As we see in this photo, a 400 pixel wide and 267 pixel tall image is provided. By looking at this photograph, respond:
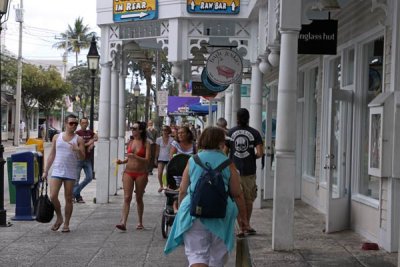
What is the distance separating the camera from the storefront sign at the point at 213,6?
12461 millimetres

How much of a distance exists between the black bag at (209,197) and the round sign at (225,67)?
22.4ft

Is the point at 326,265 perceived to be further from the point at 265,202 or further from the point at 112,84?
the point at 112,84

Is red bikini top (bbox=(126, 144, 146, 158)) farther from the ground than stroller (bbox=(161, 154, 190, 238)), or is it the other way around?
red bikini top (bbox=(126, 144, 146, 158))

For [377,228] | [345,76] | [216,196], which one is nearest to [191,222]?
[216,196]

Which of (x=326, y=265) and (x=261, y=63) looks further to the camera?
(x=261, y=63)

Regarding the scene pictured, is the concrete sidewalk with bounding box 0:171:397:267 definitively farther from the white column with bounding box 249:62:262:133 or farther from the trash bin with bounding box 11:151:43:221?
the white column with bounding box 249:62:262:133

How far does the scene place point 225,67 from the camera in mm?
11828

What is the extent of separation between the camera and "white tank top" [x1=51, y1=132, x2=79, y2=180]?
9555mm

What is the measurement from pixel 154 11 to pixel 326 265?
7.12 meters

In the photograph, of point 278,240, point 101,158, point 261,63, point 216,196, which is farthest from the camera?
point 101,158

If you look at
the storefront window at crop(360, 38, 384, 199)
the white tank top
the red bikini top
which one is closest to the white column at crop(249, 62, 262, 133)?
the storefront window at crop(360, 38, 384, 199)

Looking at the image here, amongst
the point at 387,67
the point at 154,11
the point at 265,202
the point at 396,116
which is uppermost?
the point at 154,11

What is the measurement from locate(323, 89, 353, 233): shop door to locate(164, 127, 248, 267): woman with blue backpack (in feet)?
14.6

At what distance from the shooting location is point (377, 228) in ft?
27.9
